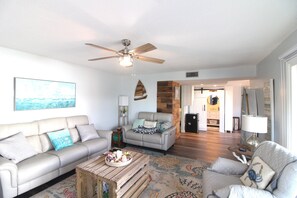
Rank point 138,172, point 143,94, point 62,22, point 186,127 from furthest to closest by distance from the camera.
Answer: point 186,127 → point 143,94 → point 138,172 → point 62,22

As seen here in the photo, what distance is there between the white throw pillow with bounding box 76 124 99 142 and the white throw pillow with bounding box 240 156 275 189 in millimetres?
2959

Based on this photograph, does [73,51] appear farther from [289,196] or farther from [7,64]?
[289,196]

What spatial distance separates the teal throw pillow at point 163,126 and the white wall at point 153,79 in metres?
0.94

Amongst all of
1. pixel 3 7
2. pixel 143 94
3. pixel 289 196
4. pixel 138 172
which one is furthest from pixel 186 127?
pixel 3 7

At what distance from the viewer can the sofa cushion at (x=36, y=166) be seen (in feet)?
6.51

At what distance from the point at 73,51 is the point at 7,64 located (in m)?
1.14

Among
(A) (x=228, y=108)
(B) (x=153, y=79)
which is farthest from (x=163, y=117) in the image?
(A) (x=228, y=108)

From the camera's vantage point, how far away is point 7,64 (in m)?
2.54

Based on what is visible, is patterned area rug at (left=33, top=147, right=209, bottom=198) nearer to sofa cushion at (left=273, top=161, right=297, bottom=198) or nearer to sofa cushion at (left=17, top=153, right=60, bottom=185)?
sofa cushion at (left=17, top=153, right=60, bottom=185)

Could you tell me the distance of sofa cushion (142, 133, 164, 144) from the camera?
12.1 feet

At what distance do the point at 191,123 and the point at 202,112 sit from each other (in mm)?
861

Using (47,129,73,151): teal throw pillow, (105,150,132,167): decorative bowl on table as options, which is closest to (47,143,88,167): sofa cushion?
(47,129,73,151): teal throw pillow

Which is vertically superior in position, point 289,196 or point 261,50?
point 261,50

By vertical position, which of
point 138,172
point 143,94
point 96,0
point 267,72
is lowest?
point 138,172
